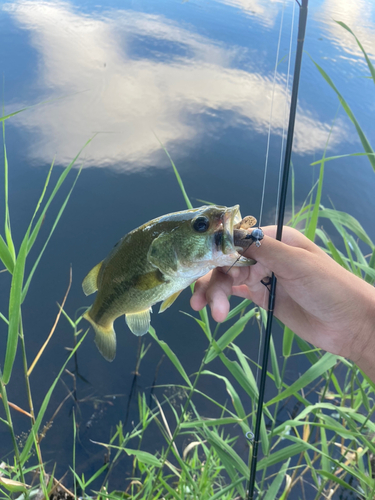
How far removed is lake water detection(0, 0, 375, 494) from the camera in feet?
11.1

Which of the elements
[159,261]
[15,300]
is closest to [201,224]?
[159,261]

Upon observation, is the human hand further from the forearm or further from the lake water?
the lake water

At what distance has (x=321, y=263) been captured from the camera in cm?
145

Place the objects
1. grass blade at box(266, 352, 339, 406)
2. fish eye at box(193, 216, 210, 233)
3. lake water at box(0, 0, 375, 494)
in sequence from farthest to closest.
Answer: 1. lake water at box(0, 0, 375, 494)
2. grass blade at box(266, 352, 339, 406)
3. fish eye at box(193, 216, 210, 233)

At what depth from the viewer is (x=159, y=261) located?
1.63 meters

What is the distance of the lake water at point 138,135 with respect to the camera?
133 inches

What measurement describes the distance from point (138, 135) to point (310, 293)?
4.96 meters

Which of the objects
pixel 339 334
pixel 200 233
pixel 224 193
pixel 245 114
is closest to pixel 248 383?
pixel 339 334

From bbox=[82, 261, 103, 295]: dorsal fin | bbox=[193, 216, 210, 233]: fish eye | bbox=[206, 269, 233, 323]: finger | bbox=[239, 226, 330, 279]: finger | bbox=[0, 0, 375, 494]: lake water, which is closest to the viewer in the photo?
A: bbox=[239, 226, 330, 279]: finger

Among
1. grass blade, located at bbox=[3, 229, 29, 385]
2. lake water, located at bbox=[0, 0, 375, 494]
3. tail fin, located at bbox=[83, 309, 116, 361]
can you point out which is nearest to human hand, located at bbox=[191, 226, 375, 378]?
tail fin, located at bbox=[83, 309, 116, 361]

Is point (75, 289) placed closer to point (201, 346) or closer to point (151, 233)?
point (201, 346)

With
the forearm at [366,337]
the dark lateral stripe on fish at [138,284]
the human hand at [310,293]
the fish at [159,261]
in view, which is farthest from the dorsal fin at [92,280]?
the forearm at [366,337]

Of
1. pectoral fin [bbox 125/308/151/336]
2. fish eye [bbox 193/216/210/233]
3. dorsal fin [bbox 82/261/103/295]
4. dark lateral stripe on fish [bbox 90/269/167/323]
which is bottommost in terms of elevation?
pectoral fin [bbox 125/308/151/336]

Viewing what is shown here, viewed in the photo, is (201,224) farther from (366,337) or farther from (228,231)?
(366,337)
